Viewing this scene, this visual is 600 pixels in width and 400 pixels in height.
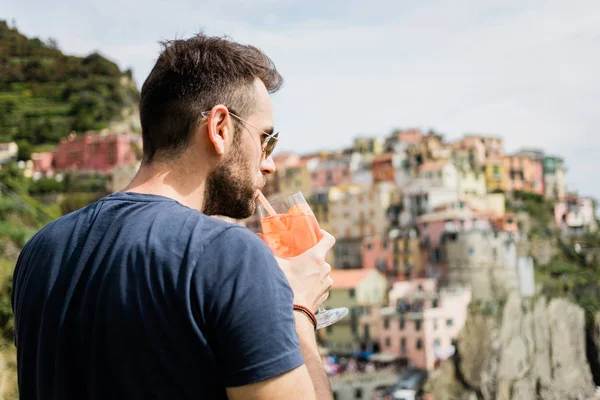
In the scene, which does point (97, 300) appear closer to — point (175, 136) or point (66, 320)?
point (66, 320)

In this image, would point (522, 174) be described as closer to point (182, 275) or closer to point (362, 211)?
point (362, 211)

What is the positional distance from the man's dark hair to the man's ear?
0.02 metres

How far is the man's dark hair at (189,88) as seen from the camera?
43.2 inches

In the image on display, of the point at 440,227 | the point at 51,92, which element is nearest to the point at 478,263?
the point at 440,227

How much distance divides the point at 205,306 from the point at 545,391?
3456 centimetres

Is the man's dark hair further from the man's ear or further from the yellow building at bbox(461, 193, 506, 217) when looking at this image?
the yellow building at bbox(461, 193, 506, 217)

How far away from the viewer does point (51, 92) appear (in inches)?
1859

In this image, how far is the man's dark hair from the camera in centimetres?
110

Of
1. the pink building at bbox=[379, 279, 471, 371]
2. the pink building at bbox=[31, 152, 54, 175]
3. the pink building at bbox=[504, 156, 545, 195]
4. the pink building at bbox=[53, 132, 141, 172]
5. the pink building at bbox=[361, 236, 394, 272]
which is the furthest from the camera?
the pink building at bbox=[504, 156, 545, 195]

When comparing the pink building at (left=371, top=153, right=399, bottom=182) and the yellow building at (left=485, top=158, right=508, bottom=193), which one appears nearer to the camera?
the pink building at (left=371, top=153, right=399, bottom=182)

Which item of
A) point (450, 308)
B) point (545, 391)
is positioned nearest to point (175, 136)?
point (450, 308)

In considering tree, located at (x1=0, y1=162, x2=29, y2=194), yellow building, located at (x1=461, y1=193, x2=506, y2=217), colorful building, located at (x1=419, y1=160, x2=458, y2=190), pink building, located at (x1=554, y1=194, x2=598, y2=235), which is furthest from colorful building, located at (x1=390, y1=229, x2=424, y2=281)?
tree, located at (x1=0, y1=162, x2=29, y2=194)

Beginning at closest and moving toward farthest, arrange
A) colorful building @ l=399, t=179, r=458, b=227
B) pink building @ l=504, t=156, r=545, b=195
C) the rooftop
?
the rooftop
colorful building @ l=399, t=179, r=458, b=227
pink building @ l=504, t=156, r=545, b=195

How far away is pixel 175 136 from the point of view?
43.4 inches
